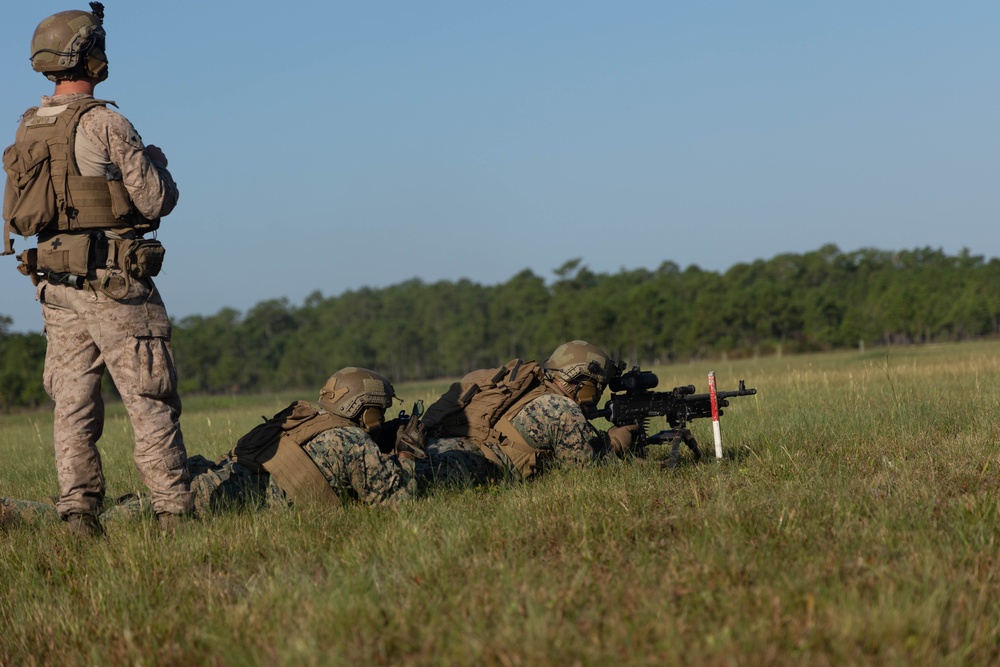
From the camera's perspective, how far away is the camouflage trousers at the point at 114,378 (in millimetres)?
5406

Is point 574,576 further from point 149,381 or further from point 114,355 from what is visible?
point 114,355

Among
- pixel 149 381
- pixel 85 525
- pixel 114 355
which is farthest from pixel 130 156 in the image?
pixel 85 525

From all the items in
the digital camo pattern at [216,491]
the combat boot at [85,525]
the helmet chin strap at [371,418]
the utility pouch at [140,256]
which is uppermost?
the utility pouch at [140,256]

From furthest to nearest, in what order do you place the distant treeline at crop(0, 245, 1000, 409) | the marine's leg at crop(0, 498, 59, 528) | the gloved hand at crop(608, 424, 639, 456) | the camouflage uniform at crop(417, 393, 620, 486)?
the distant treeline at crop(0, 245, 1000, 409) → the gloved hand at crop(608, 424, 639, 456) → the camouflage uniform at crop(417, 393, 620, 486) → the marine's leg at crop(0, 498, 59, 528)

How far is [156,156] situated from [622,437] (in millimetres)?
3948

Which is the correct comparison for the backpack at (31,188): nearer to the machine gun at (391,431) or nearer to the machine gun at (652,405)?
the machine gun at (391,431)

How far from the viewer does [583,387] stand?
7199mm

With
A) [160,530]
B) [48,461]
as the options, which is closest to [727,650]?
[160,530]

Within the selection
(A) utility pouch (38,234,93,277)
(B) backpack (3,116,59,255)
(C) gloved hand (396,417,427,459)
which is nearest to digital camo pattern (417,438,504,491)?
(C) gloved hand (396,417,427,459)

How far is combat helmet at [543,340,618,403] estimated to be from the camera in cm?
709

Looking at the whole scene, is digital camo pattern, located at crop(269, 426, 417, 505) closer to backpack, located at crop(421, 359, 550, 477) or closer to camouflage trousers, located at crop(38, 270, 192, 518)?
camouflage trousers, located at crop(38, 270, 192, 518)

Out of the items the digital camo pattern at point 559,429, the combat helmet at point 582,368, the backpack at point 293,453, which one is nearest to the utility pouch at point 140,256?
the backpack at point 293,453

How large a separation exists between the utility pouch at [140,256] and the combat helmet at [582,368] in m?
2.96

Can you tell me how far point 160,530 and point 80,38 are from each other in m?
2.87
